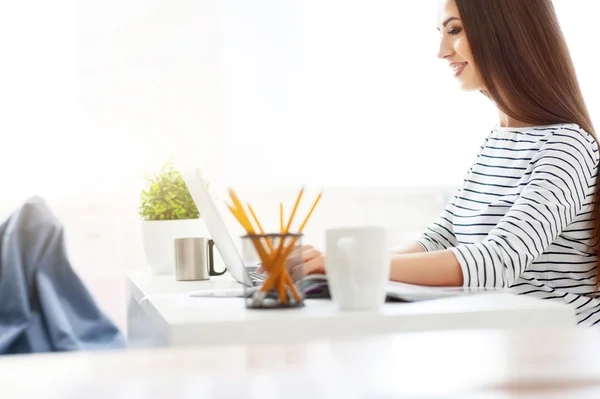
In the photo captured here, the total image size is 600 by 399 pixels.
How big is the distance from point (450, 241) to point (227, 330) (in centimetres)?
112

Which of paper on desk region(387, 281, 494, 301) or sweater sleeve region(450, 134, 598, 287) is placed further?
sweater sleeve region(450, 134, 598, 287)

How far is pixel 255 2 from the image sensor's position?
3717 millimetres

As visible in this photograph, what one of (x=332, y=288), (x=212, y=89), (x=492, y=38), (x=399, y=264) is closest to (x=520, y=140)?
(x=492, y=38)

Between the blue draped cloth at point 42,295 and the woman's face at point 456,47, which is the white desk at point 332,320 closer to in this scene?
the woman's face at point 456,47

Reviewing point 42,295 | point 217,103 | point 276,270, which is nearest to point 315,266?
point 276,270

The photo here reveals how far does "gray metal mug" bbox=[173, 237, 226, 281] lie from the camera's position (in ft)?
5.40

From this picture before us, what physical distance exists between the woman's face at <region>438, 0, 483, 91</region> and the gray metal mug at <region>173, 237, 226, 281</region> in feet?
2.26

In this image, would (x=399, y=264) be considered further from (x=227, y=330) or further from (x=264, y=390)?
(x=264, y=390)

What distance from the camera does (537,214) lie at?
4.93ft

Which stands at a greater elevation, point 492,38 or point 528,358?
point 492,38

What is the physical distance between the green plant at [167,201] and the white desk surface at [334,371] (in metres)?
1.42

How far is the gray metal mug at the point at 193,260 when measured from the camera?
1646 mm

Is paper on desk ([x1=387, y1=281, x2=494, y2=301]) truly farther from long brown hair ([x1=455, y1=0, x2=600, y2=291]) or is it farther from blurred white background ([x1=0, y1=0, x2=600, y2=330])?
blurred white background ([x1=0, y1=0, x2=600, y2=330])

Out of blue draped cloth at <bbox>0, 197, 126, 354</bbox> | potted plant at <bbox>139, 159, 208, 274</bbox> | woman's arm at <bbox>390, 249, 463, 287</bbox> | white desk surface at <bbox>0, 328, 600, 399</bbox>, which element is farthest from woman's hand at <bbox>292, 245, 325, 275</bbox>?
blue draped cloth at <bbox>0, 197, 126, 354</bbox>
